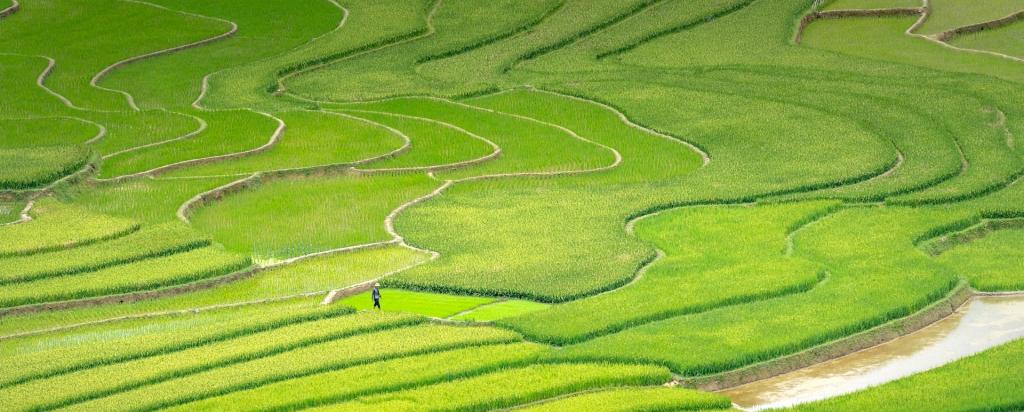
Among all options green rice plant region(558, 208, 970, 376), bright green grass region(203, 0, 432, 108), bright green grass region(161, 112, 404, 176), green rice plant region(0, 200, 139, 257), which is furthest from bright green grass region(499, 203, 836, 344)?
bright green grass region(203, 0, 432, 108)

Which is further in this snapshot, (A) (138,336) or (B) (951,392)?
(A) (138,336)

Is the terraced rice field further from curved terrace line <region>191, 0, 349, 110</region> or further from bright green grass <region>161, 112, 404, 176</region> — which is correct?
curved terrace line <region>191, 0, 349, 110</region>

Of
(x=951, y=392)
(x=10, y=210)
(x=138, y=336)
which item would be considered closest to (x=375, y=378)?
(x=138, y=336)

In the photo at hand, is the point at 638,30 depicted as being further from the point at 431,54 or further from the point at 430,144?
the point at 430,144

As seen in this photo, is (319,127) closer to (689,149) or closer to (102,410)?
(689,149)

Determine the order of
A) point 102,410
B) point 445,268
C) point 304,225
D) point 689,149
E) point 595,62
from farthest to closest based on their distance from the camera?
point 595,62 → point 689,149 → point 304,225 → point 445,268 → point 102,410

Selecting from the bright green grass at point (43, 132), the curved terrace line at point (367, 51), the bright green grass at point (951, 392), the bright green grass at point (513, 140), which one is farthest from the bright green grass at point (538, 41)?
the bright green grass at point (951, 392)

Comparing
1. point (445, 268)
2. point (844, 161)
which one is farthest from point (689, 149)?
point (445, 268)
